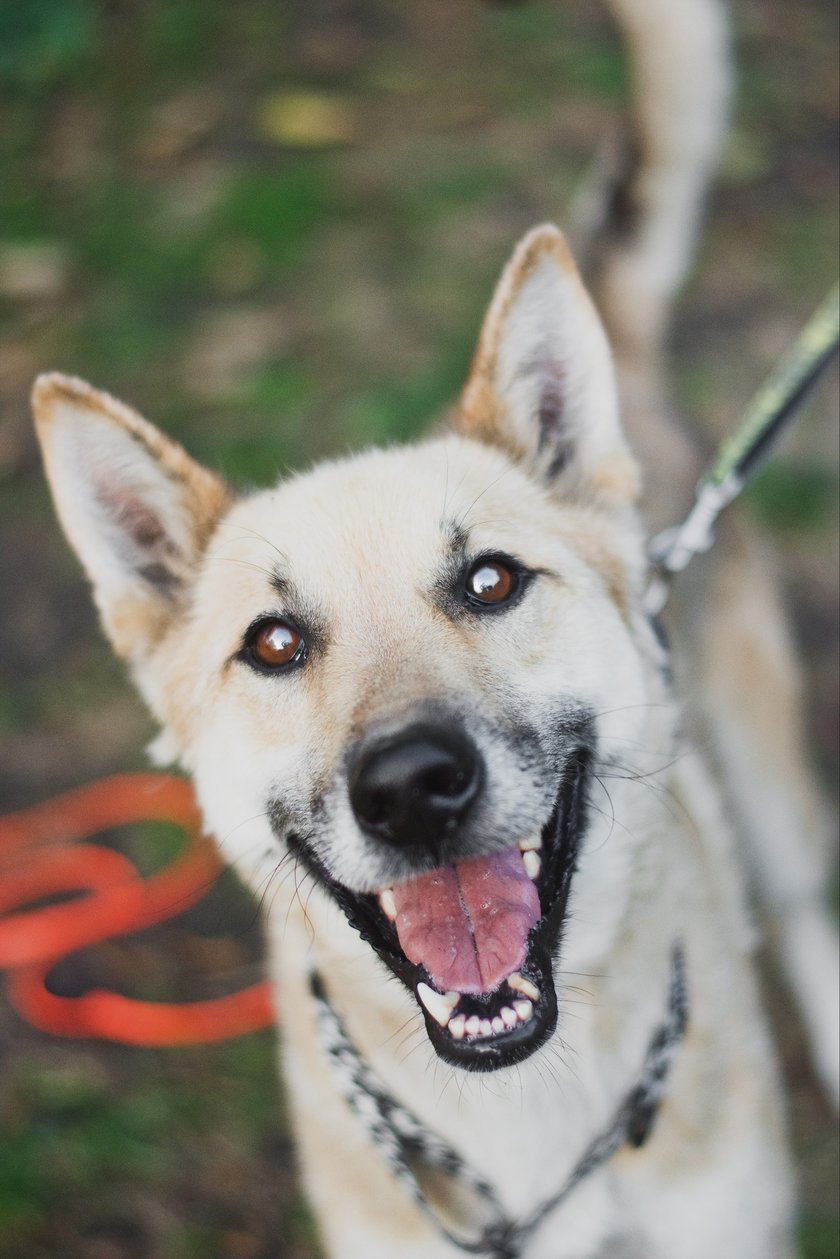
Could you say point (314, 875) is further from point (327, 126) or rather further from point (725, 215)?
point (327, 126)

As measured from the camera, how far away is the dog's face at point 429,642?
73.5 inches

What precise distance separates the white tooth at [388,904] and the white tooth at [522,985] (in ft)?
0.79

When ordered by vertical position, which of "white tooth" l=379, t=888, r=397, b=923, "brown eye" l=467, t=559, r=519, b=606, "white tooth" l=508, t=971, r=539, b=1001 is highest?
"brown eye" l=467, t=559, r=519, b=606

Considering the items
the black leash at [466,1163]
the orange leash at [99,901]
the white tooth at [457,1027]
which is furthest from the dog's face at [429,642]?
the orange leash at [99,901]

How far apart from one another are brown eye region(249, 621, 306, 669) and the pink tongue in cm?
48

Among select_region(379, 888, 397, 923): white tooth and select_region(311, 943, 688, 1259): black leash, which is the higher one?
select_region(379, 888, 397, 923): white tooth

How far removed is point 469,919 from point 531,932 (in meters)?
0.11

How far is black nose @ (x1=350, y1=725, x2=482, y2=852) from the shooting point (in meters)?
1.76

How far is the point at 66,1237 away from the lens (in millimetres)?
2934

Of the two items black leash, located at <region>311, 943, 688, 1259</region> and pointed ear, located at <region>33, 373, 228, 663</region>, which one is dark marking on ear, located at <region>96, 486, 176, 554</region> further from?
black leash, located at <region>311, 943, 688, 1259</region>

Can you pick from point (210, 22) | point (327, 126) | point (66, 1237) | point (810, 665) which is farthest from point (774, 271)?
point (66, 1237)

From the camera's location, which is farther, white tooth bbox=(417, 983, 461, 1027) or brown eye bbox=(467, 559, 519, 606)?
brown eye bbox=(467, 559, 519, 606)

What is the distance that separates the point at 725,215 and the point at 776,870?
331 cm

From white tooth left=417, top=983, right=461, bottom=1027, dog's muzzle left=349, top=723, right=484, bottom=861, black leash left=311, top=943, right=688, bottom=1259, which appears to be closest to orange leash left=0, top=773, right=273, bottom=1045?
black leash left=311, top=943, right=688, bottom=1259
